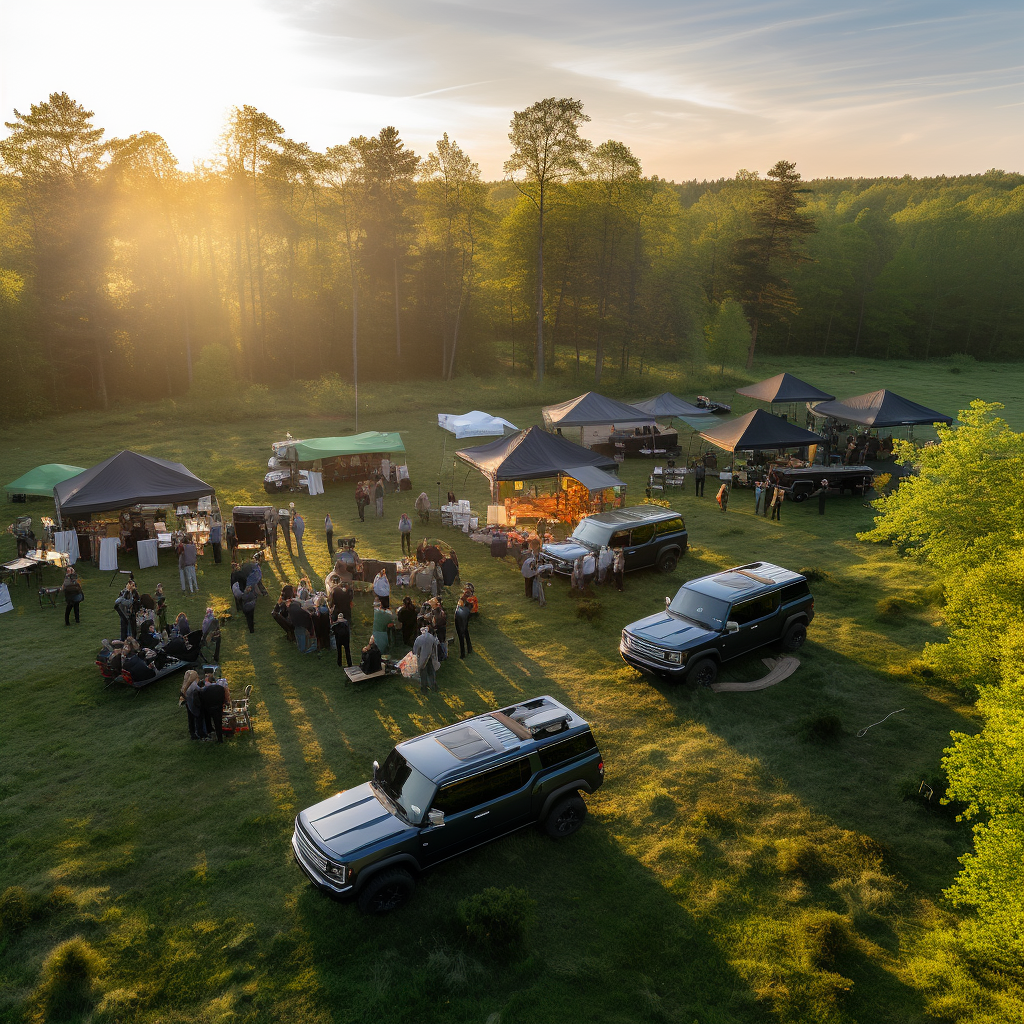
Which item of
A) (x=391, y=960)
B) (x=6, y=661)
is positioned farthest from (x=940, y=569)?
(x=6, y=661)

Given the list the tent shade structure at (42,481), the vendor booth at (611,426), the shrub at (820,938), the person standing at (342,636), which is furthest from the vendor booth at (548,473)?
the shrub at (820,938)

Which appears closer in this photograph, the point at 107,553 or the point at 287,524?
the point at 107,553

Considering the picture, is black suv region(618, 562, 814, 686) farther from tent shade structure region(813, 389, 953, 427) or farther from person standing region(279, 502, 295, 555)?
tent shade structure region(813, 389, 953, 427)

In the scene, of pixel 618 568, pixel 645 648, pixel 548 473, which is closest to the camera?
pixel 645 648

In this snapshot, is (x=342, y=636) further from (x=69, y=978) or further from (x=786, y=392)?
(x=786, y=392)

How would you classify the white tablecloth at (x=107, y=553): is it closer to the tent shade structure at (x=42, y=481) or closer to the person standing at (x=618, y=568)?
the tent shade structure at (x=42, y=481)

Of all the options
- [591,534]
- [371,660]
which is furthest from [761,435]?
[371,660]
